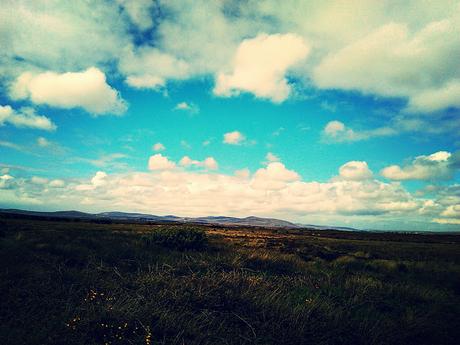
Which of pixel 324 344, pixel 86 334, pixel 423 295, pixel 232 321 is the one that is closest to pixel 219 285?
pixel 232 321

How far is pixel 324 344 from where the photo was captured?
387 cm

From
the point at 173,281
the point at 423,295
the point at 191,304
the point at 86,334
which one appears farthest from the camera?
the point at 423,295

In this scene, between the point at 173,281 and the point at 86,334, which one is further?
the point at 173,281

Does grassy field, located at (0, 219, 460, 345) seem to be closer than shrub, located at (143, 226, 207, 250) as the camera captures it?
Yes

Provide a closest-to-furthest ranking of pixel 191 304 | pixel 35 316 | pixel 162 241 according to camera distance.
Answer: pixel 35 316, pixel 191 304, pixel 162 241

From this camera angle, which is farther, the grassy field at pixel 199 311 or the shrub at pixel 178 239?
the shrub at pixel 178 239

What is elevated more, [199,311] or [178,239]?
[178,239]

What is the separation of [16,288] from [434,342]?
24.0 ft

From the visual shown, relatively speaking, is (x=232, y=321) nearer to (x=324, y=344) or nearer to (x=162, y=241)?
(x=324, y=344)

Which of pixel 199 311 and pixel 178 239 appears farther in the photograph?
pixel 178 239

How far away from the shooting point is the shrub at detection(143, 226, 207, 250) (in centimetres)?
1390

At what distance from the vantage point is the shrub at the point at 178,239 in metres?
13.9

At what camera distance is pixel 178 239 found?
1432 cm

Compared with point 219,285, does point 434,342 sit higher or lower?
lower
